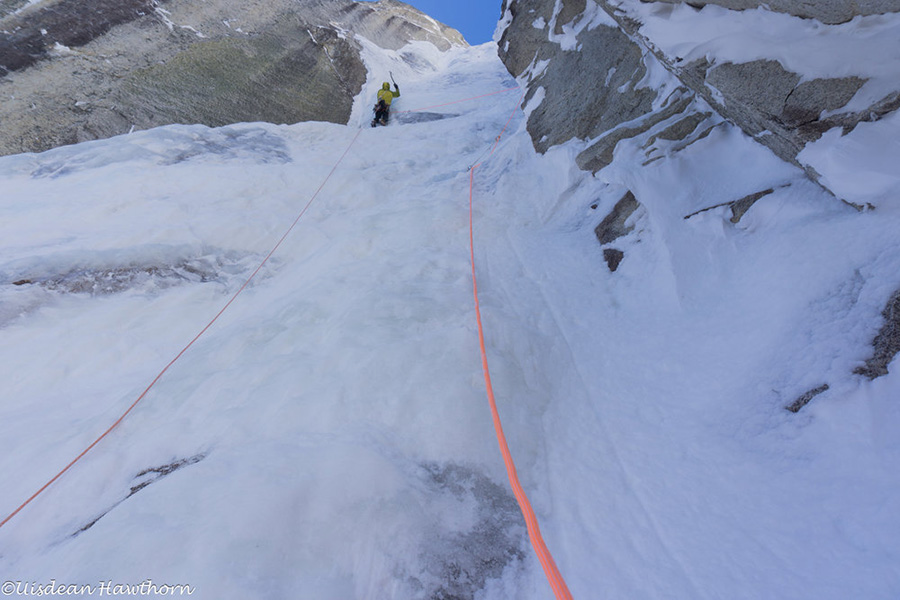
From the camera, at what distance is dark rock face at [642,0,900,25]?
1799mm

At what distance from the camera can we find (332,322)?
3223mm

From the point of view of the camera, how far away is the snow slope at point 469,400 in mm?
1518

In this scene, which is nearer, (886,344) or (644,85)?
(886,344)

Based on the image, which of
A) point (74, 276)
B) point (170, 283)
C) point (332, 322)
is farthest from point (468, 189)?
point (74, 276)

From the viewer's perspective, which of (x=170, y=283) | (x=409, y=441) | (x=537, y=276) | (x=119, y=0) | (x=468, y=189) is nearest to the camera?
(x=409, y=441)

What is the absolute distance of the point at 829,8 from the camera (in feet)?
6.39

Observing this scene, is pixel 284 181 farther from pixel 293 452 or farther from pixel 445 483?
pixel 445 483

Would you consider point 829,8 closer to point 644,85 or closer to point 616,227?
point 616,227

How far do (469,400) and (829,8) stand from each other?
2713mm

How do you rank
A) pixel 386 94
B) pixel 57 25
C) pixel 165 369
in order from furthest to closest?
1. pixel 386 94
2. pixel 57 25
3. pixel 165 369

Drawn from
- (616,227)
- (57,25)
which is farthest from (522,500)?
(57,25)

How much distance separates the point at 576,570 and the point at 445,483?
0.67 metres

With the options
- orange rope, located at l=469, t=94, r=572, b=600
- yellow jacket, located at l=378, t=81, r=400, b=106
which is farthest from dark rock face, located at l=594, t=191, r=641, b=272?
yellow jacket, located at l=378, t=81, r=400, b=106

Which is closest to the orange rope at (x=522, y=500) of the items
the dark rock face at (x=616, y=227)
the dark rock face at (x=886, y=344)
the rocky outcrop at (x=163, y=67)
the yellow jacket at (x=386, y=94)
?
the dark rock face at (x=616, y=227)
